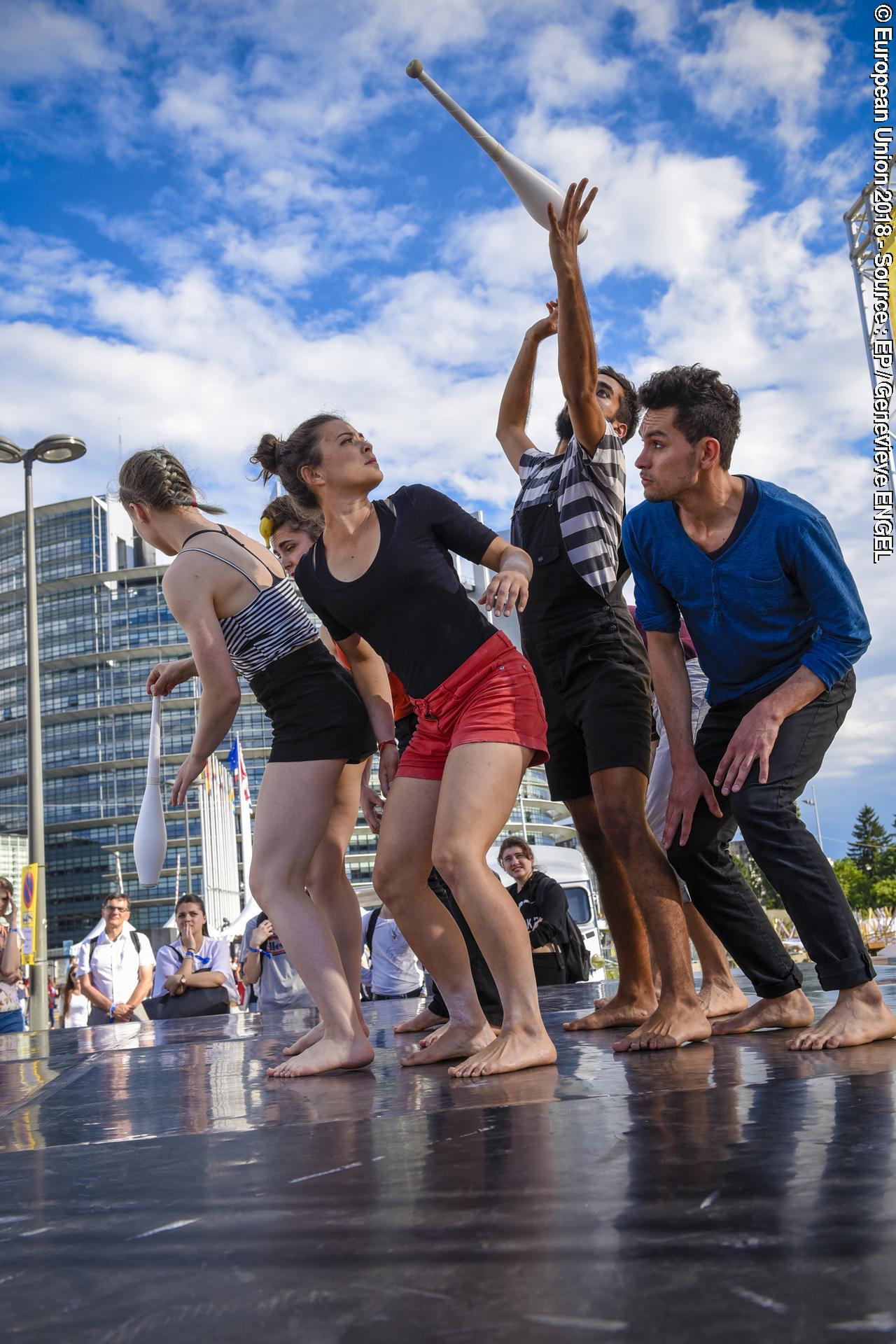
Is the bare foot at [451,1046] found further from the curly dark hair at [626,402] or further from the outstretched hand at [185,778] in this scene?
the curly dark hair at [626,402]

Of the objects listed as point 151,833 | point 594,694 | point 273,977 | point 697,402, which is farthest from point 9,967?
point 697,402

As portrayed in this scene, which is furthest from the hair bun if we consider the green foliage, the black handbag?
the green foliage

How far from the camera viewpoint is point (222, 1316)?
100 cm

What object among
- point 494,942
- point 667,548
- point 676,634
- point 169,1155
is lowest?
point 169,1155

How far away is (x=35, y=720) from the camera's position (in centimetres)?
1387

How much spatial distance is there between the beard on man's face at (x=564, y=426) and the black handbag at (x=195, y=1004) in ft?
17.6

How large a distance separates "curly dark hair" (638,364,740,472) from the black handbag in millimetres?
6083

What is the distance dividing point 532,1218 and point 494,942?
1697 mm

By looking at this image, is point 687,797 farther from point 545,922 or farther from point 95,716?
point 95,716

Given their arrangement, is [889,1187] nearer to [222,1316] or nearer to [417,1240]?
[417,1240]

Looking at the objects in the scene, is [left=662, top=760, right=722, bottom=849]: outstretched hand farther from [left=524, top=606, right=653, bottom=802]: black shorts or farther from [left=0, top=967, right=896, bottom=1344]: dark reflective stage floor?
[left=0, top=967, right=896, bottom=1344]: dark reflective stage floor

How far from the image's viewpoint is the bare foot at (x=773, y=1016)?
323 cm

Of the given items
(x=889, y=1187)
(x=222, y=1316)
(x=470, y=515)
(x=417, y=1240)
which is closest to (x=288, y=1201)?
(x=417, y=1240)

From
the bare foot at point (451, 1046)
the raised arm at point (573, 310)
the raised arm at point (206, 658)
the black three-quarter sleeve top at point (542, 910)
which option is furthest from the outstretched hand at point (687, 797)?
the black three-quarter sleeve top at point (542, 910)
